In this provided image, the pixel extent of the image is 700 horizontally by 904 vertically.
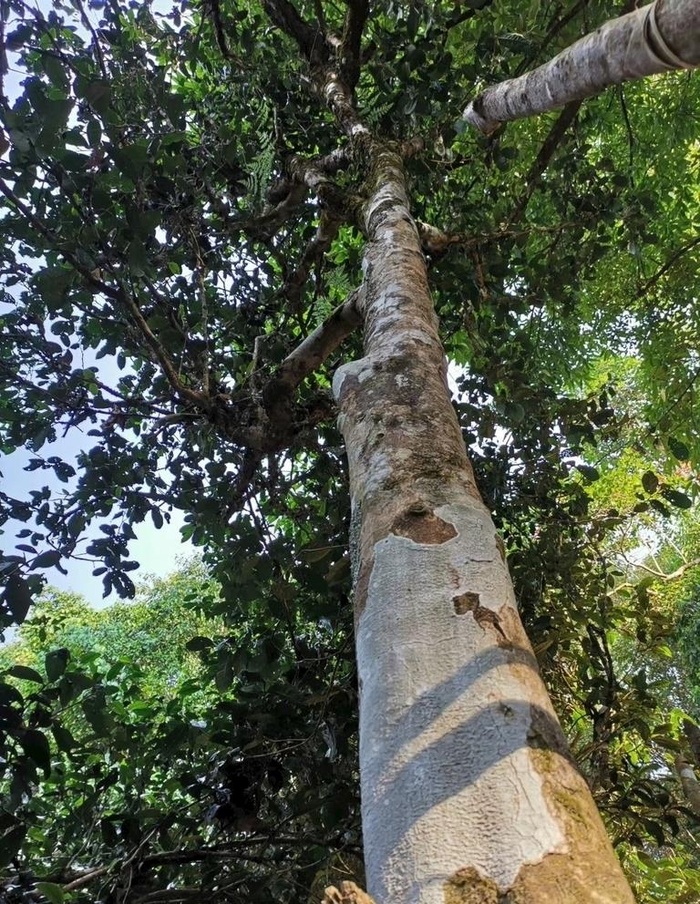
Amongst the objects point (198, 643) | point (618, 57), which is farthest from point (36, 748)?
point (618, 57)

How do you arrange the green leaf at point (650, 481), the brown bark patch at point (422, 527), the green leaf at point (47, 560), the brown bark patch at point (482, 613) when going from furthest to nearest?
the green leaf at point (650, 481) → the green leaf at point (47, 560) → the brown bark patch at point (422, 527) → the brown bark patch at point (482, 613)

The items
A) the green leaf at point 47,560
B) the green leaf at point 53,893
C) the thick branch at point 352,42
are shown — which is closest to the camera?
the green leaf at point 53,893

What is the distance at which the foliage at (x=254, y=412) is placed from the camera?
2.06 m

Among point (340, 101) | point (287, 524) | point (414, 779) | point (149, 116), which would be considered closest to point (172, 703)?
point (287, 524)

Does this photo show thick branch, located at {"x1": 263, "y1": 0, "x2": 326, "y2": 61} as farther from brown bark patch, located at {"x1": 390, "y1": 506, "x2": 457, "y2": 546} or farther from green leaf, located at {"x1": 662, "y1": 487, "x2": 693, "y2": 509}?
brown bark patch, located at {"x1": 390, "y1": 506, "x2": 457, "y2": 546}

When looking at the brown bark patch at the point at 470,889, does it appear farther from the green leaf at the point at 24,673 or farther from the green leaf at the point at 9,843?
the green leaf at the point at 9,843

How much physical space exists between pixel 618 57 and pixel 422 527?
33.4 inches

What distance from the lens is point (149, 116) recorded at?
298cm

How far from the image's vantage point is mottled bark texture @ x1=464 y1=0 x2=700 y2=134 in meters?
0.90

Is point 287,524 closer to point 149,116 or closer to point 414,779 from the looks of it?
point 149,116

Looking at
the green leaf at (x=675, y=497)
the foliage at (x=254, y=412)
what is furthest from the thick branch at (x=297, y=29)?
the green leaf at (x=675, y=497)

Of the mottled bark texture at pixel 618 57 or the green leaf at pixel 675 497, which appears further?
the green leaf at pixel 675 497

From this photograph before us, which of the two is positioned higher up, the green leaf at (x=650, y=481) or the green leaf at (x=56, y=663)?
the green leaf at (x=650, y=481)

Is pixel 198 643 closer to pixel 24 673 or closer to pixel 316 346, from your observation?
pixel 24 673
